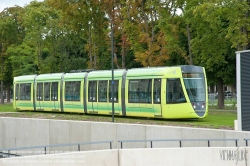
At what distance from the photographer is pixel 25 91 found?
1667 inches

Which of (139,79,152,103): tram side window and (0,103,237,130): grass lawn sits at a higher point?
(139,79,152,103): tram side window

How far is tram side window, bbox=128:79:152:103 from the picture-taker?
29797mm

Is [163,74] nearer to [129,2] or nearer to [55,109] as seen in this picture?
[55,109]

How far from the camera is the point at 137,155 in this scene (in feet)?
54.6

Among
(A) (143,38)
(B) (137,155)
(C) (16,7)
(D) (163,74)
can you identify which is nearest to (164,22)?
(A) (143,38)

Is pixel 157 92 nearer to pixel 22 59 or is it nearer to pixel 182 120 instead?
pixel 182 120

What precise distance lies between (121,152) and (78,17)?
107ft

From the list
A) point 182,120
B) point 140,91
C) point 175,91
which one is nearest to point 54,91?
point 140,91

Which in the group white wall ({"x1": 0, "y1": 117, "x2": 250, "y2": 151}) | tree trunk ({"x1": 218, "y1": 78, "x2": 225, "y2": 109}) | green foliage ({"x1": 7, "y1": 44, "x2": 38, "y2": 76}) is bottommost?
white wall ({"x1": 0, "y1": 117, "x2": 250, "y2": 151})

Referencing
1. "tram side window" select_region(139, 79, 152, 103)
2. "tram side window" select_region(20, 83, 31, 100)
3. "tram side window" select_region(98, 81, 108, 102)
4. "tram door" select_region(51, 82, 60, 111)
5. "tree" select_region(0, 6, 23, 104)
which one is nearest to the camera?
"tram side window" select_region(139, 79, 152, 103)

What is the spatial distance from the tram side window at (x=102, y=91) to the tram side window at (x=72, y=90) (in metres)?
2.53

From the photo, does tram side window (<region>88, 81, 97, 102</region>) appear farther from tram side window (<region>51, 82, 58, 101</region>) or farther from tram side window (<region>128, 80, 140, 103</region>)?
tram side window (<region>51, 82, 58, 101</region>)

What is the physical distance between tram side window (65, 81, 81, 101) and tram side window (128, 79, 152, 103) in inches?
231

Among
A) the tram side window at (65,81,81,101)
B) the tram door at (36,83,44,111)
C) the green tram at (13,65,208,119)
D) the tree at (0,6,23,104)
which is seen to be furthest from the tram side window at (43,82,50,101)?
the tree at (0,6,23,104)
